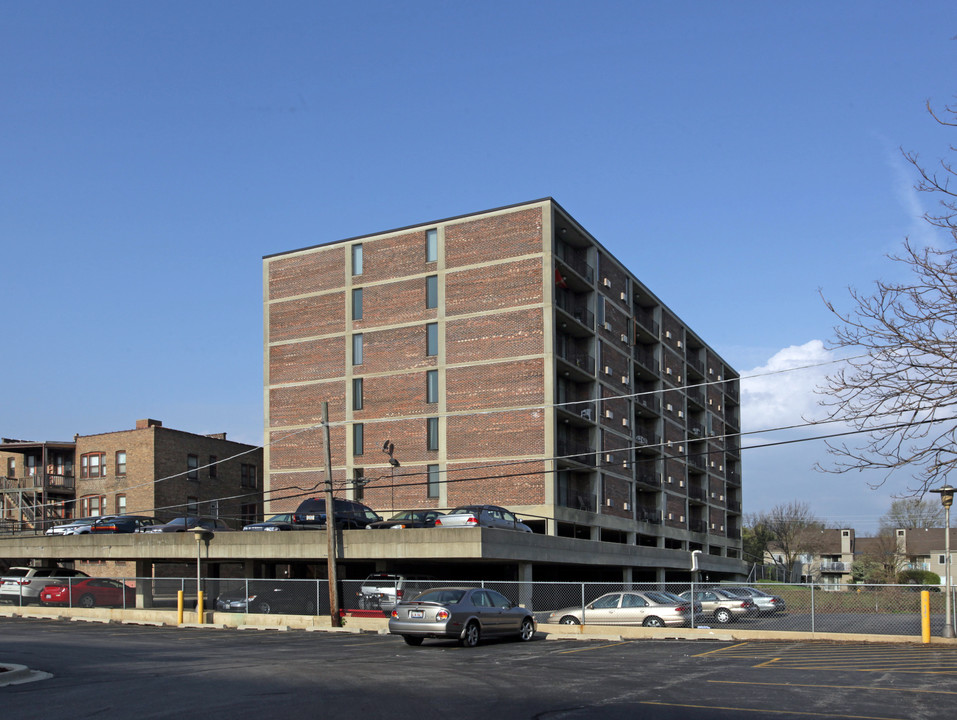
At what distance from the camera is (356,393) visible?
55594mm

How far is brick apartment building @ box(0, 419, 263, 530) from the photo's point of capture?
63.9 metres

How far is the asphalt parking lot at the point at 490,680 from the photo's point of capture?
13.1 m

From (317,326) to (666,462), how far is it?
89.7ft

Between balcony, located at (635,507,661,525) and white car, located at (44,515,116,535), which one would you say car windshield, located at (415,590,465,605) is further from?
balcony, located at (635,507,661,525)

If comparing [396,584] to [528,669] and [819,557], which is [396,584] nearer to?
[528,669]

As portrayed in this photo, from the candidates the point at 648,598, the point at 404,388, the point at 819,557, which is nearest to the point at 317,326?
the point at 404,388

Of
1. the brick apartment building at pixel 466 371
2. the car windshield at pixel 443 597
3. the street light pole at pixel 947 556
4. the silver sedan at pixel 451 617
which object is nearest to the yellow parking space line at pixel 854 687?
the street light pole at pixel 947 556

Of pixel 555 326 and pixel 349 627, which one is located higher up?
pixel 555 326

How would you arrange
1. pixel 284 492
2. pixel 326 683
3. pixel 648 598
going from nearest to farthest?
1. pixel 326 683
2. pixel 648 598
3. pixel 284 492

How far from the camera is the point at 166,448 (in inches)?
2547

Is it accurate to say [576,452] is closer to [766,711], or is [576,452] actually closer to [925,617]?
[925,617]

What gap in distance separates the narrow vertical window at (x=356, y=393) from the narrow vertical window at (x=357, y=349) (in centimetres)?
108

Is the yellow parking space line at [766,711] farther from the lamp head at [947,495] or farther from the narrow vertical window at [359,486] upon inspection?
the narrow vertical window at [359,486]

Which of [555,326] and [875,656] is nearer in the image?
[875,656]
